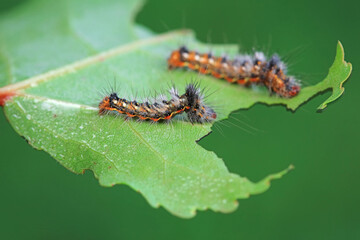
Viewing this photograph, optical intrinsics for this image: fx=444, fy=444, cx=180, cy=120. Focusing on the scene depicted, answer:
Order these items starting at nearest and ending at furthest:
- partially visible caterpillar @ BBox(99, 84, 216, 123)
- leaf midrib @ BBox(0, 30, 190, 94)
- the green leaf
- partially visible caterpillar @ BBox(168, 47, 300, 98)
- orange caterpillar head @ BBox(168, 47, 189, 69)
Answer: the green leaf → partially visible caterpillar @ BBox(99, 84, 216, 123) → leaf midrib @ BBox(0, 30, 190, 94) → partially visible caterpillar @ BBox(168, 47, 300, 98) → orange caterpillar head @ BBox(168, 47, 189, 69)

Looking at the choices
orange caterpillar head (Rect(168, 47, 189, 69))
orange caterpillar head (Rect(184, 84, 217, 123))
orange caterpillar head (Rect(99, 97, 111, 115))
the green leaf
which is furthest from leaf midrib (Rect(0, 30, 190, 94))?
orange caterpillar head (Rect(184, 84, 217, 123))

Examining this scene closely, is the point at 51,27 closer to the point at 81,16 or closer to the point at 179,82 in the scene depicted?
the point at 81,16

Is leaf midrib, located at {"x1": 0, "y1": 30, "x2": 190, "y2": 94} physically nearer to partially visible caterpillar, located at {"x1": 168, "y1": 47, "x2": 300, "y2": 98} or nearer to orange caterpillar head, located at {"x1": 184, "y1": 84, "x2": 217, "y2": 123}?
partially visible caterpillar, located at {"x1": 168, "y1": 47, "x2": 300, "y2": 98}

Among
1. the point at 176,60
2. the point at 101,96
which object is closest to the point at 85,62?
the point at 101,96

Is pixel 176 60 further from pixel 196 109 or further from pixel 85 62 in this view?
pixel 196 109

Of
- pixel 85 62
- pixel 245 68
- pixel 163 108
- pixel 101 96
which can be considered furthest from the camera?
pixel 85 62

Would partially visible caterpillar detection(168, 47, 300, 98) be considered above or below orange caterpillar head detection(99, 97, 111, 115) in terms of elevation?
above
